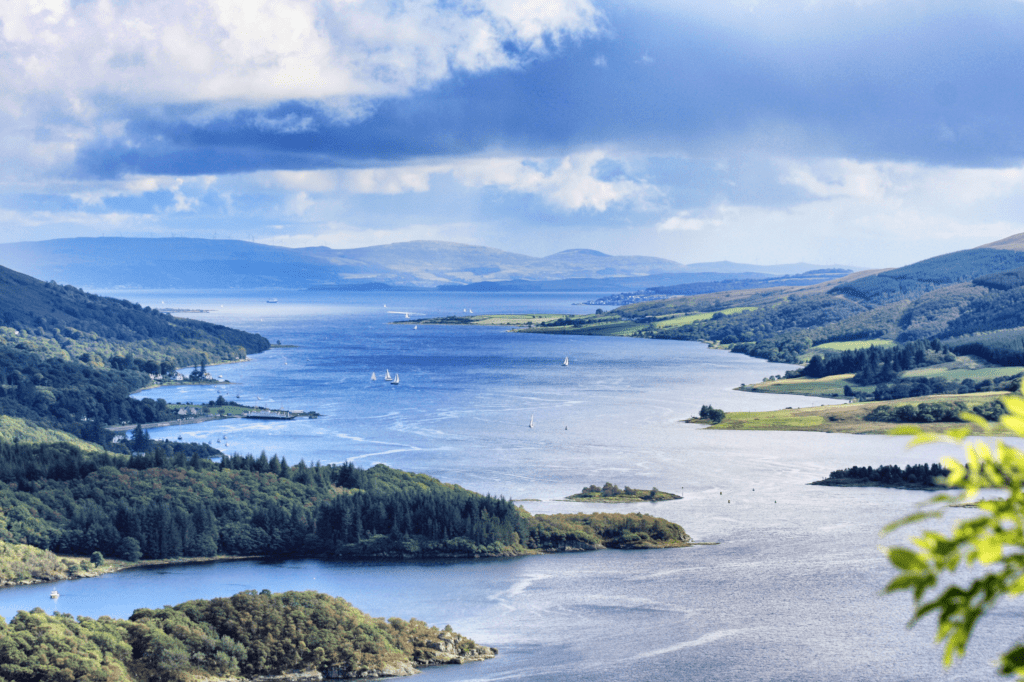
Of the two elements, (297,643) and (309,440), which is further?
(309,440)

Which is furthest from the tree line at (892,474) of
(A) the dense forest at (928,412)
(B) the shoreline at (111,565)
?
(B) the shoreline at (111,565)

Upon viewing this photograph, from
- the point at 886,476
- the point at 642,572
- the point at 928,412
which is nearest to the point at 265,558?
the point at 642,572

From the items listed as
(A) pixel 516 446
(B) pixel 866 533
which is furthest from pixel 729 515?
(A) pixel 516 446

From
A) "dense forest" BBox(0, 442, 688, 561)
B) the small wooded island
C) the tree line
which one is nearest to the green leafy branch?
"dense forest" BBox(0, 442, 688, 561)

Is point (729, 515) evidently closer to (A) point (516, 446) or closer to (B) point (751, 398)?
(A) point (516, 446)

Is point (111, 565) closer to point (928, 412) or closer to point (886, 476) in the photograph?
point (886, 476)

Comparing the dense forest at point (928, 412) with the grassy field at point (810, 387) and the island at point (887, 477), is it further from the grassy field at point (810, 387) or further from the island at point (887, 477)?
the grassy field at point (810, 387)
